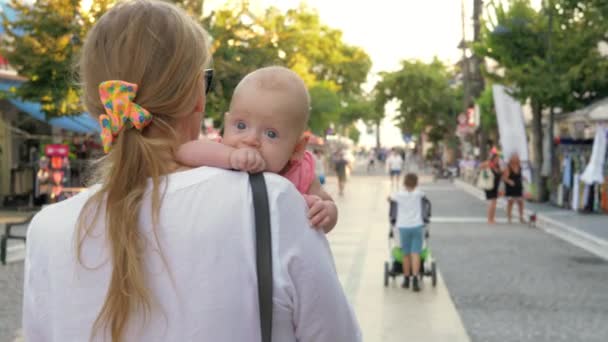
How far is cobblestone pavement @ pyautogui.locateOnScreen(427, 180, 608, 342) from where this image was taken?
8484mm

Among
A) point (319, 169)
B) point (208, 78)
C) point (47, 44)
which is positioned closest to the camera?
point (208, 78)

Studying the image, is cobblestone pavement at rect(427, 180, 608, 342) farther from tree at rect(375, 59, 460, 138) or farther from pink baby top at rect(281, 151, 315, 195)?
tree at rect(375, 59, 460, 138)

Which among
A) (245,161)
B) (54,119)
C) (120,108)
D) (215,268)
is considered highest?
(54,119)

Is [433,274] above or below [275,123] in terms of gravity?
below

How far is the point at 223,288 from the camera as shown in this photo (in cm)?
195

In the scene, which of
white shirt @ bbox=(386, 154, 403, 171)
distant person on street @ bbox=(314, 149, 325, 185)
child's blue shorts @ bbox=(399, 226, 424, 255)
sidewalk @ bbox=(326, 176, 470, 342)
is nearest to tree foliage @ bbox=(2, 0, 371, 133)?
distant person on street @ bbox=(314, 149, 325, 185)

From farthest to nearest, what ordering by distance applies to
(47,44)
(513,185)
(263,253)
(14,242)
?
(47,44), (513,185), (14,242), (263,253)

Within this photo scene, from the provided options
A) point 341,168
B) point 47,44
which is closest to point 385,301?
point 47,44

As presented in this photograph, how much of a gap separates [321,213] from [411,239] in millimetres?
9057

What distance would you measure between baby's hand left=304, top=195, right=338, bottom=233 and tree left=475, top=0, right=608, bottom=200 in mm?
24246

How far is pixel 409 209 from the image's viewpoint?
11148mm

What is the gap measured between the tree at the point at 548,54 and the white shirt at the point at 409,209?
15.5m

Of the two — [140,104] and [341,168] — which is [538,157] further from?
[140,104]

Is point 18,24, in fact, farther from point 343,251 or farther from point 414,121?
point 414,121
